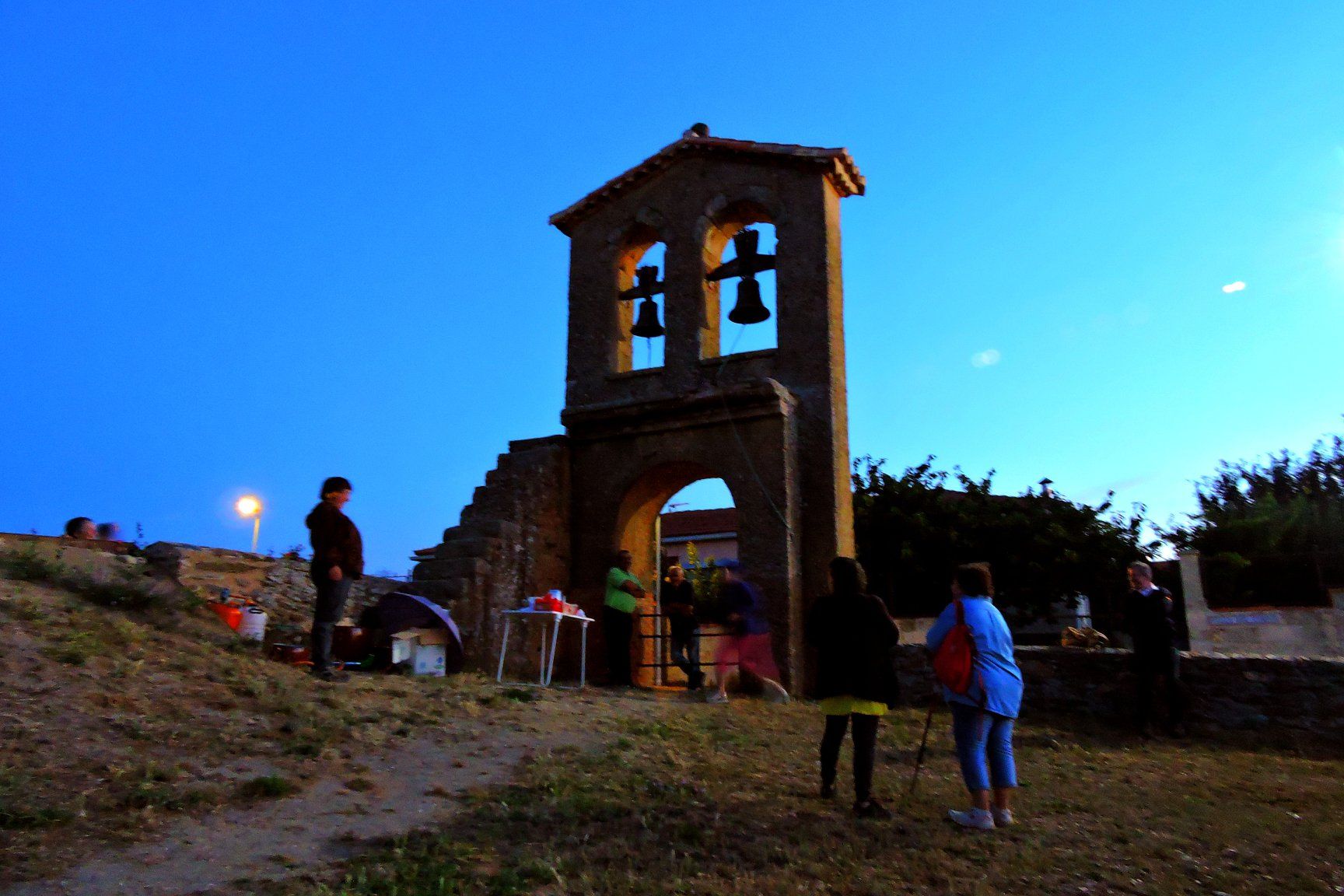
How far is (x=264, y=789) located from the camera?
5.06 meters

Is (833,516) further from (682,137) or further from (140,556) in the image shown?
(140,556)

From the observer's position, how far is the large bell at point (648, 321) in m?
13.2

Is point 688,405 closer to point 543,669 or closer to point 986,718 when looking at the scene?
point 543,669

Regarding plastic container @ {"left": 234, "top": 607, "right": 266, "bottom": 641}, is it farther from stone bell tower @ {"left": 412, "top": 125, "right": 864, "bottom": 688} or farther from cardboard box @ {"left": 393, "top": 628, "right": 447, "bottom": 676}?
stone bell tower @ {"left": 412, "top": 125, "right": 864, "bottom": 688}

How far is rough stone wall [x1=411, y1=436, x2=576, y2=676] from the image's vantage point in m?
10.5

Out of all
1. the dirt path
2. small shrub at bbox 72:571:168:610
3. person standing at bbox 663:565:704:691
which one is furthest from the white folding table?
small shrub at bbox 72:571:168:610

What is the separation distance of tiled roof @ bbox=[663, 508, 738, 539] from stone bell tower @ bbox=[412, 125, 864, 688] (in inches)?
722

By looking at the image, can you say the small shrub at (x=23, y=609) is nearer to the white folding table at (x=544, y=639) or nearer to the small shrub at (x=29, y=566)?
the small shrub at (x=29, y=566)

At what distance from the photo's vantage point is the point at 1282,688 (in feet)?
29.4

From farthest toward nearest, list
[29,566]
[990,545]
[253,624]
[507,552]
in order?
[990,545] < [507,552] < [253,624] < [29,566]

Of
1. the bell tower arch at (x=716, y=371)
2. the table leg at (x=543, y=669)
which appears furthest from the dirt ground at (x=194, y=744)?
the bell tower arch at (x=716, y=371)

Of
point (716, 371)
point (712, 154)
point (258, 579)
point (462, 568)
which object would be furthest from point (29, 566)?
point (712, 154)

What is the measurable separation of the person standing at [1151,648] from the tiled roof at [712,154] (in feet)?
20.1

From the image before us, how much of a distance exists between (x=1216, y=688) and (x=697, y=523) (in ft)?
78.6
